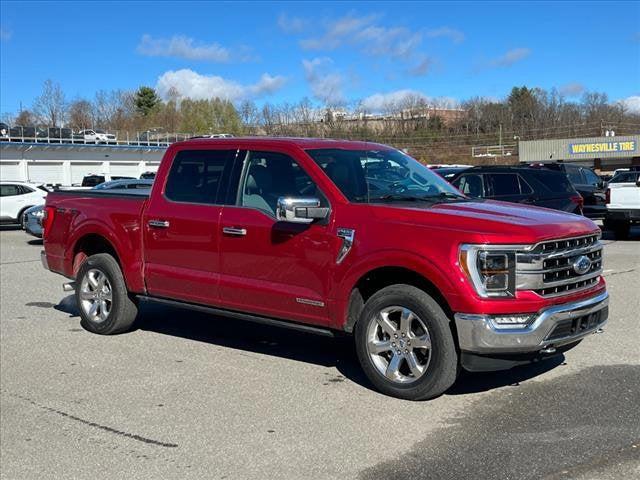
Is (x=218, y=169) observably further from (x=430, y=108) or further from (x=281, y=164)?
(x=430, y=108)

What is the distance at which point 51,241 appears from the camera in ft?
26.8

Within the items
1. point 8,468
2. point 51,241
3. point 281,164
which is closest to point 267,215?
point 281,164

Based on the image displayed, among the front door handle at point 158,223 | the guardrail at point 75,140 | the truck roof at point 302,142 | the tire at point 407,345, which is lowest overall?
the tire at point 407,345

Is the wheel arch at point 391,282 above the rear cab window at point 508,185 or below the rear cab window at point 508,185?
below

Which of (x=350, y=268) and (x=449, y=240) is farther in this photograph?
(x=350, y=268)

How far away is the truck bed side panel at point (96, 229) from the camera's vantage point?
23.3ft

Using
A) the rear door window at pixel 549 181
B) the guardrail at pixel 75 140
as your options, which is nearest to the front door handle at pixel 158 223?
the rear door window at pixel 549 181

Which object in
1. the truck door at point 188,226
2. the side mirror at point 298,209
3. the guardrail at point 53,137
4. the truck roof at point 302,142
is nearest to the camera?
the side mirror at point 298,209

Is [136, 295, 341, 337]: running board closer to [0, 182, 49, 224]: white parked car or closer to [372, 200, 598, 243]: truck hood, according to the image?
[372, 200, 598, 243]: truck hood

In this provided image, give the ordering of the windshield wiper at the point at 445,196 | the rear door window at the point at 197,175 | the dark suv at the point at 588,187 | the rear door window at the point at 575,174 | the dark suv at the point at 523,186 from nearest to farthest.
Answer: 1. the windshield wiper at the point at 445,196
2. the rear door window at the point at 197,175
3. the dark suv at the point at 523,186
4. the dark suv at the point at 588,187
5. the rear door window at the point at 575,174

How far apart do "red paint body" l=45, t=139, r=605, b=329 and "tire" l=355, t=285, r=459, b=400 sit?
192mm

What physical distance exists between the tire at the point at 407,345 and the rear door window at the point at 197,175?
78.4 inches

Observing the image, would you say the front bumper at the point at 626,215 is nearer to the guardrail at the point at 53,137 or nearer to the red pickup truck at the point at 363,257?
the red pickup truck at the point at 363,257

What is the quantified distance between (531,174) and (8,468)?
435 inches
